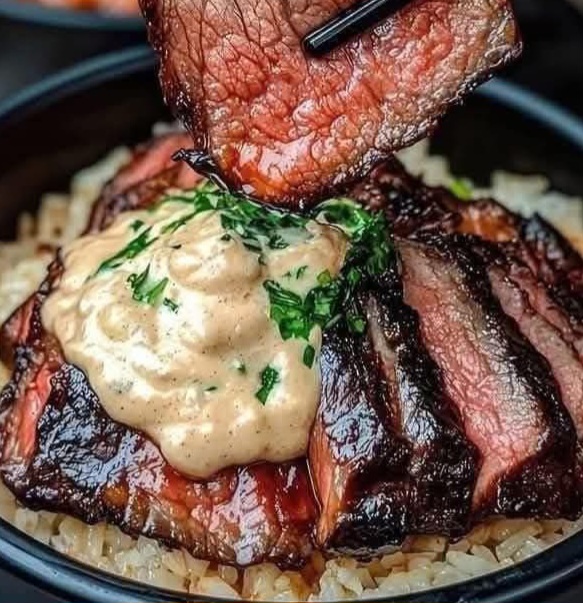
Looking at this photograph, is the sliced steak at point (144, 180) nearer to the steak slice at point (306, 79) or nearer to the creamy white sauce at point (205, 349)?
the creamy white sauce at point (205, 349)

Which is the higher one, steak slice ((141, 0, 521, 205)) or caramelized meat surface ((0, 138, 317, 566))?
steak slice ((141, 0, 521, 205))

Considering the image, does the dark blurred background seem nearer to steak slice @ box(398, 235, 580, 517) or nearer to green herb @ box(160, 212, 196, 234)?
green herb @ box(160, 212, 196, 234)

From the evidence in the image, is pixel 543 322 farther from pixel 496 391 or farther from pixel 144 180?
pixel 144 180

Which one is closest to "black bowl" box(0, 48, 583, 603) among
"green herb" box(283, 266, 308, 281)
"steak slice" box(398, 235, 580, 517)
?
"steak slice" box(398, 235, 580, 517)

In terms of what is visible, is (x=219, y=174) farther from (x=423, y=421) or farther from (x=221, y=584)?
(x=221, y=584)

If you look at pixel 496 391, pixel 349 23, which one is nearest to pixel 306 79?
pixel 349 23

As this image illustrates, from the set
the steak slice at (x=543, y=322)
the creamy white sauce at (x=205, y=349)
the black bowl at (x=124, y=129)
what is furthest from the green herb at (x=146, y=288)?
the black bowl at (x=124, y=129)
